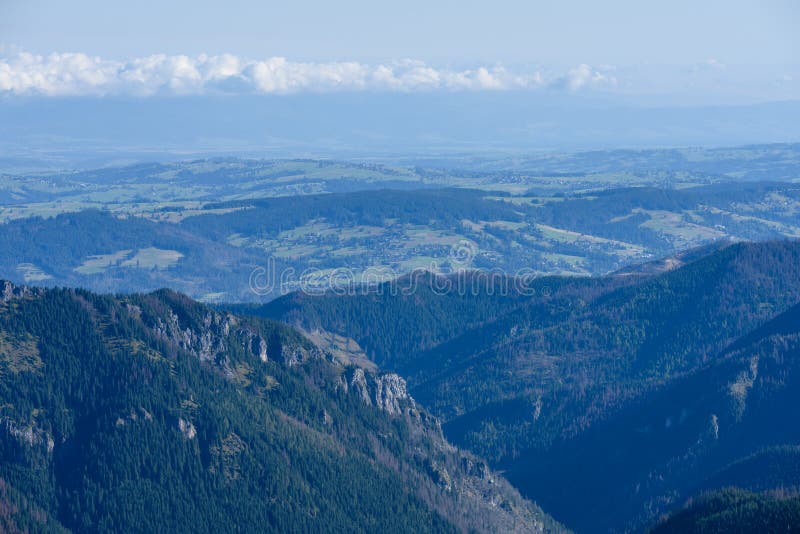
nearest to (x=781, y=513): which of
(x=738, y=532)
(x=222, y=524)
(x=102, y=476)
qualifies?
(x=738, y=532)

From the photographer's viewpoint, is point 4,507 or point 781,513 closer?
point 781,513

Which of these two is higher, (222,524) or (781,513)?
(781,513)

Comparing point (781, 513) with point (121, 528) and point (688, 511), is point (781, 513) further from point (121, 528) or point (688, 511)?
point (121, 528)

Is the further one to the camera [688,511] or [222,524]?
[222,524]

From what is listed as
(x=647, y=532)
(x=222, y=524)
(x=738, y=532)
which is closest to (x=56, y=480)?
(x=222, y=524)

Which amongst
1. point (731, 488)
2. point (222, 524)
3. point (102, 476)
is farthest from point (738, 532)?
point (102, 476)

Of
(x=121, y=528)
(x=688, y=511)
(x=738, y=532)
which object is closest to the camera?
(x=738, y=532)

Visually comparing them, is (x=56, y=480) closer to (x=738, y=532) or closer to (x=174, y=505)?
(x=174, y=505)

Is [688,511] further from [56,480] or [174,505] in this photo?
[56,480]

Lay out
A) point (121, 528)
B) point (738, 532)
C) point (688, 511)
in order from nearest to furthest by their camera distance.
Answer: point (738, 532) < point (688, 511) < point (121, 528)
